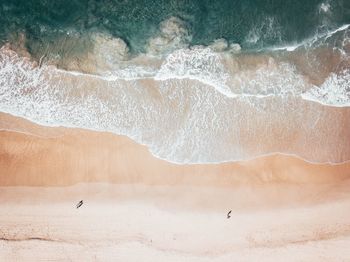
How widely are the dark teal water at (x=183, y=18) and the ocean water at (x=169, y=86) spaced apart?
0.10ft

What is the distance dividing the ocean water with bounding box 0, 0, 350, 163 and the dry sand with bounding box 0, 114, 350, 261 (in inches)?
13.4

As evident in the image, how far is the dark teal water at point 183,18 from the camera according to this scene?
33.0 feet

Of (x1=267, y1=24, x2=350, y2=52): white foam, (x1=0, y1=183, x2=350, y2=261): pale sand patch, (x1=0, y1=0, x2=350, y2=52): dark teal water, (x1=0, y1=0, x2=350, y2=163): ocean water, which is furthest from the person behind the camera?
(x1=267, y1=24, x2=350, y2=52): white foam

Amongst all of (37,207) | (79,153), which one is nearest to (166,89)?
(79,153)

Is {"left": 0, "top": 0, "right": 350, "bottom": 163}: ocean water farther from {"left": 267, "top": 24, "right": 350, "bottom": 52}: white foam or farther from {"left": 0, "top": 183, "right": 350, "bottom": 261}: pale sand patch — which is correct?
{"left": 0, "top": 183, "right": 350, "bottom": 261}: pale sand patch

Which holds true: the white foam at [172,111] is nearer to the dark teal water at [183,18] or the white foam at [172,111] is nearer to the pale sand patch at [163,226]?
the dark teal water at [183,18]

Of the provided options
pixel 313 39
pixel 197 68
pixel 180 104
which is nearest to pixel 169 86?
pixel 180 104

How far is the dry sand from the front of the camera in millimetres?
9250

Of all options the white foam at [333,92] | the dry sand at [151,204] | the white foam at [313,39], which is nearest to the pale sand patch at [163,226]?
the dry sand at [151,204]

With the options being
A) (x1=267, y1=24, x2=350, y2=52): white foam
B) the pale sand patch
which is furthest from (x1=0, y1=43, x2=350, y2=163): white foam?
(x1=267, y1=24, x2=350, y2=52): white foam

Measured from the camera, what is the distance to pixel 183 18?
10125 millimetres

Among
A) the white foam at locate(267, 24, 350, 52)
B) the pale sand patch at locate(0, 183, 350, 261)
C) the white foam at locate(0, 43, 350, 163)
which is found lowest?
the pale sand patch at locate(0, 183, 350, 261)

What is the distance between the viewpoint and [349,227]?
31.1 ft

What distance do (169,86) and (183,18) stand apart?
5.12 ft
